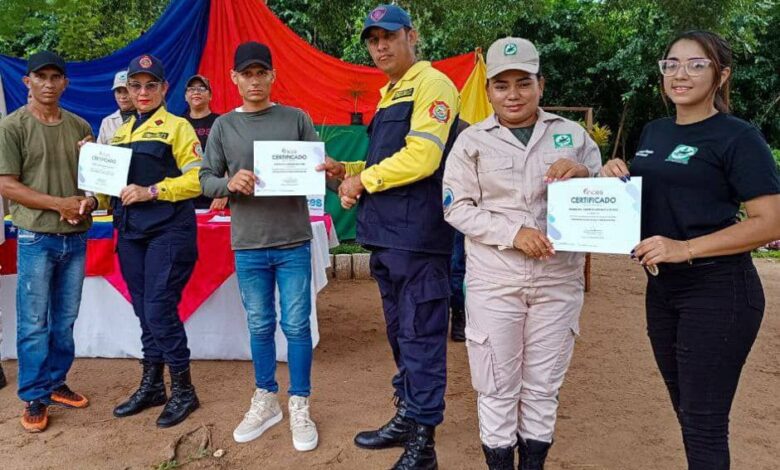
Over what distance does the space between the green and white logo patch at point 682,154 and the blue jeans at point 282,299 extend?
5.82 ft

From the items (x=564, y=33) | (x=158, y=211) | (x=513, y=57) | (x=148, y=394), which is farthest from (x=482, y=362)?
(x=564, y=33)

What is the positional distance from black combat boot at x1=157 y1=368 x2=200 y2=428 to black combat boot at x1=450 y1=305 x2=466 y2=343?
2.24 metres

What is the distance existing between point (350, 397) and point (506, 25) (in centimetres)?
818

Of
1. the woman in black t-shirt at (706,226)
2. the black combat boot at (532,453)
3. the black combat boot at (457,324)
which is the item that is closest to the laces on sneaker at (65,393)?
the black combat boot at (532,453)

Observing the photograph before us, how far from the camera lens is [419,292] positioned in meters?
2.57

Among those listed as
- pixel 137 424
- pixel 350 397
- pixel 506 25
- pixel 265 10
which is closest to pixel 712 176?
pixel 350 397

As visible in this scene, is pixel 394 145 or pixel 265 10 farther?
pixel 265 10

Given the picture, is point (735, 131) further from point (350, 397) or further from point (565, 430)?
point (350, 397)

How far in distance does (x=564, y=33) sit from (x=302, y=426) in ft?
39.8

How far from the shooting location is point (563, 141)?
2164 millimetres

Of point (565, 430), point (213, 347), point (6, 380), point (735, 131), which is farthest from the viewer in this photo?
point (213, 347)

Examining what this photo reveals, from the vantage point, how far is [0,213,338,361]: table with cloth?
3.97 metres

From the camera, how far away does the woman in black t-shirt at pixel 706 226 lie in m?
1.77

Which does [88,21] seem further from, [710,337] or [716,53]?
[710,337]
